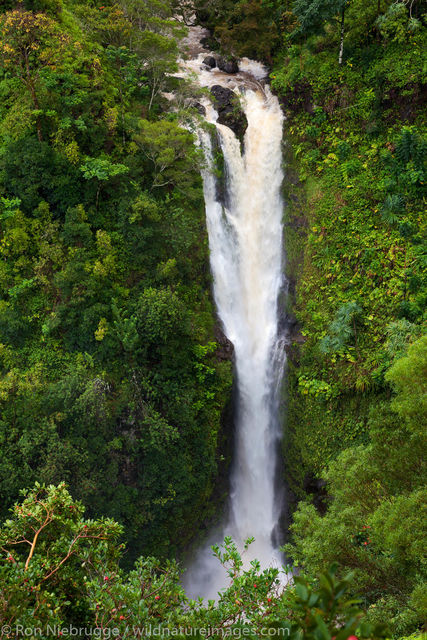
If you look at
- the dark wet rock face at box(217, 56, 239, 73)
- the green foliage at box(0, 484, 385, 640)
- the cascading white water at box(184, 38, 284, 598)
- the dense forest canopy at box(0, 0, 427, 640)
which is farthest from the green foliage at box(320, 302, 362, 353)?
the dark wet rock face at box(217, 56, 239, 73)

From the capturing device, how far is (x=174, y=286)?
1498cm

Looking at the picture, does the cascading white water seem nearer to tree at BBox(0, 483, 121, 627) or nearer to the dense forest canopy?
the dense forest canopy

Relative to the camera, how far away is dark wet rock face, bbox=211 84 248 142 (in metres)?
18.8

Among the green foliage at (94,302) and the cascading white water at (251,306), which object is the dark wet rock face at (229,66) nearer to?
the cascading white water at (251,306)

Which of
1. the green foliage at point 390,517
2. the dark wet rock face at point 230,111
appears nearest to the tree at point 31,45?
the dark wet rock face at point 230,111

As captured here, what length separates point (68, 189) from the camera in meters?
13.9

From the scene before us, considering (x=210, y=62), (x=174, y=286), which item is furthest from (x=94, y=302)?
(x=210, y=62)

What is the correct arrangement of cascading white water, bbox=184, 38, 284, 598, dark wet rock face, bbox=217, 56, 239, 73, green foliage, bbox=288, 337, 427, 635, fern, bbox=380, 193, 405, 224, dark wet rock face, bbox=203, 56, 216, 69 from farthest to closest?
dark wet rock face, bbox=203, 56, 216, 69 → dark wet rock face, bbox=217, 56, 239, 73 → cascading white water, bbox=184, 38, 284, 598 → fern, bbox=380, 193, 405, 224 → green foliage, bbox=288, 337, 427, 635

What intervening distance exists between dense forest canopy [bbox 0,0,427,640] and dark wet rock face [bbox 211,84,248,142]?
192cm

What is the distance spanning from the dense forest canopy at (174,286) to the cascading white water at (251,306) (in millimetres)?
784

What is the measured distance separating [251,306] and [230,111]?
28.4 feet

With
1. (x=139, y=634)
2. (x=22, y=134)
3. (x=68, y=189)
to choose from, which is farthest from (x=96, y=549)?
(x=22, y=134)

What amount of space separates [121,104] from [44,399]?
1077 centimetres

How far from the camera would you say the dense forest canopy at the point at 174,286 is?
11750 millimetres
